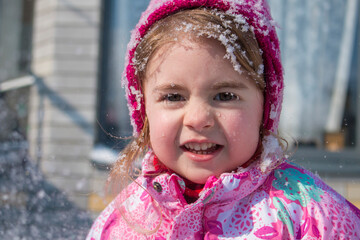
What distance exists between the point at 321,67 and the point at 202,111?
11.5 ft

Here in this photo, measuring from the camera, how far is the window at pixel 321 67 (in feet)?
14.2

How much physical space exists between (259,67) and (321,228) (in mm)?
493

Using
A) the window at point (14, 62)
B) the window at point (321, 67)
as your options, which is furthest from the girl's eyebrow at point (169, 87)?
the window at point (14, 62)

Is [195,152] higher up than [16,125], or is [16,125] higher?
[195,152]

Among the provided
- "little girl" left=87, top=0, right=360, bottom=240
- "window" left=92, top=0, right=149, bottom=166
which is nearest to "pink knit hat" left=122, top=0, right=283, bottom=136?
"little girl" left=87, top=0, right=360, bottom=240

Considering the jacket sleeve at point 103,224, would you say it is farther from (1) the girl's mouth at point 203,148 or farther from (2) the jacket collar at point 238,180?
(1) the girl's mouth at point 203,148

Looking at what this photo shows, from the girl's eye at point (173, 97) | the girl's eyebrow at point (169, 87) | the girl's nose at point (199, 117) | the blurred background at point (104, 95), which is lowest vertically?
the blurred background at point (104, 95)

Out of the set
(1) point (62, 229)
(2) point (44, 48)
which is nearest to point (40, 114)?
(2) point (44, 48)

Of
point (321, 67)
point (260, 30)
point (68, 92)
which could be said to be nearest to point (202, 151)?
point (260, 30)

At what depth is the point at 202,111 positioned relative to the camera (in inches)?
46.3

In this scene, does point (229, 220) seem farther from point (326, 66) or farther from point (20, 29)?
point (20, 29)

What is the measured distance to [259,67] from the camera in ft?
4.19

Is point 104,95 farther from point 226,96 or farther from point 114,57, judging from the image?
point 226,96

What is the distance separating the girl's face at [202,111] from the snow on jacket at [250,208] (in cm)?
5
